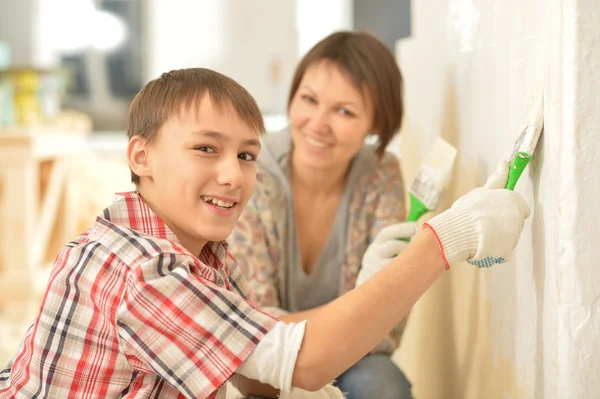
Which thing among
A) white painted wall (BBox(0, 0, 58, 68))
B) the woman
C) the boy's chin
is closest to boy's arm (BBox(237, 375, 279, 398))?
the woman

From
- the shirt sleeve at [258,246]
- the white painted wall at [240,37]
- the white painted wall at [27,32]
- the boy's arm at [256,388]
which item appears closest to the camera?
the boy's arm at [256,388]

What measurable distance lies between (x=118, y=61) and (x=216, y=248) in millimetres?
4580

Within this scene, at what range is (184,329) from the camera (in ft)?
2.51

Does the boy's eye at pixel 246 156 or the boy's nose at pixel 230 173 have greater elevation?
the boy's eye at pixel 246 156

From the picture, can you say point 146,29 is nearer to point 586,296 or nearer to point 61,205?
point 61,205

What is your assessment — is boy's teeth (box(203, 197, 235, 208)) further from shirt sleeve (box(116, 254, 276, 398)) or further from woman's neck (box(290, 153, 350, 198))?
woman's neck (box(290, 153, 350, 198))

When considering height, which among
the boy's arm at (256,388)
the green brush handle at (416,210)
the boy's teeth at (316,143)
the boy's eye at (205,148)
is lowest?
the boy's arm at (256,388)

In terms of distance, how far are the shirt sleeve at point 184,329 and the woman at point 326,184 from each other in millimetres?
532

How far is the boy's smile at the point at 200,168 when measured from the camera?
0.86 meters

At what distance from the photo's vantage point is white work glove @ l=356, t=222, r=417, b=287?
118 cm

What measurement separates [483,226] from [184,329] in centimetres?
36

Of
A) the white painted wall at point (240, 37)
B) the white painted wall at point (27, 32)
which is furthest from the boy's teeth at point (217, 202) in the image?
the white painted wall at point (27, 32)

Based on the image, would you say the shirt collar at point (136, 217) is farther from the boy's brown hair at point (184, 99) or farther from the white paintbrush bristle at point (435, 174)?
the white paintbrush bristle at point (435, 174)

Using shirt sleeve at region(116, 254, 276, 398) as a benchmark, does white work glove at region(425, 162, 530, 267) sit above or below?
above
